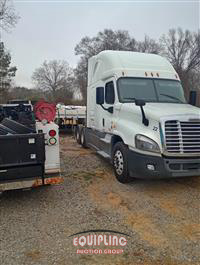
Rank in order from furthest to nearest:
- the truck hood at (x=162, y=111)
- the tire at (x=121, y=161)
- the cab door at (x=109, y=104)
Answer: the cab door at (x=109, y=104) → the tire at (x=121, y=161) → the truck hood at (x=162, y=111)

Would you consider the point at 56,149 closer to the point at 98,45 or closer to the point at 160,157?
A: the point at 160,157

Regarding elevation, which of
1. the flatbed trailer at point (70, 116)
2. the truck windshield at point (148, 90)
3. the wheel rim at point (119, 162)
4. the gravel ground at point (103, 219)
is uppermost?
the truck windshield at point (148, 90)

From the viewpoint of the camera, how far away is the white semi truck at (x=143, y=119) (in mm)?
4293

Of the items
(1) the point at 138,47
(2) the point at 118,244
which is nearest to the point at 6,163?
(2) the point at 118,244

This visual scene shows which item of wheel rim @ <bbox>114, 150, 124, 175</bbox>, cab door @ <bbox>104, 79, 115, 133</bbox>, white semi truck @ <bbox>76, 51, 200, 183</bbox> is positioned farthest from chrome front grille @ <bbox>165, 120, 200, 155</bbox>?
cab door @ <bbox>104, 79, 115, 133</bbox>

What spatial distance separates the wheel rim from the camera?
16.7 ft

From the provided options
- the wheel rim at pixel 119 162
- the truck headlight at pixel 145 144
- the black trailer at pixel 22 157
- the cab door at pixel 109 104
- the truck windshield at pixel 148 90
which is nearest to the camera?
the black trailer at pixel 22 157

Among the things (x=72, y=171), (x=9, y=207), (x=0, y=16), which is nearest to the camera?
(x=9, y=207)

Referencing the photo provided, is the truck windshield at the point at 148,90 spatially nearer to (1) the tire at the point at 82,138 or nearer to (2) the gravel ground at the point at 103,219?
(2) the gravel ground at the point at 103,219

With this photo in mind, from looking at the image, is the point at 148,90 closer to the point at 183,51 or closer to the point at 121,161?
the point at 121,161

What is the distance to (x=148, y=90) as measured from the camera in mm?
5715

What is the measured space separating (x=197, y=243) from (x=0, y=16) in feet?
88.3

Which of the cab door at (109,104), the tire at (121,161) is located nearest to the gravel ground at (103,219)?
the tire at (121,161)

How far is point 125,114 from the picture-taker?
207 inches
